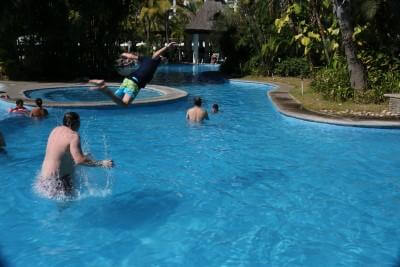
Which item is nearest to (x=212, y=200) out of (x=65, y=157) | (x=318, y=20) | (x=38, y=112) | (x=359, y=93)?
(x=65, y=157)

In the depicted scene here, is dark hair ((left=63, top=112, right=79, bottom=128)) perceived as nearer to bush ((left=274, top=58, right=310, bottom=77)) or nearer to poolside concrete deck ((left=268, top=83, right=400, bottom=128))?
poolside concrete deck ((left=268, top=83, right=400, bottom=128))

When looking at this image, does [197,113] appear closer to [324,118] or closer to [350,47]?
[324,118]

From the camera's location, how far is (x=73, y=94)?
2414 cm

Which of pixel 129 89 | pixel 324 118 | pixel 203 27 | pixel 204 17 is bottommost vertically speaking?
pixel 324 118

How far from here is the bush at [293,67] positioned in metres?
30.8

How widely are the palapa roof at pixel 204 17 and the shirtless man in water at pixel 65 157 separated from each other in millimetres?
49307

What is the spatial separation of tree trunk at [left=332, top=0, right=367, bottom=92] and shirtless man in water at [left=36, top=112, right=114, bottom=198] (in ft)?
43.4

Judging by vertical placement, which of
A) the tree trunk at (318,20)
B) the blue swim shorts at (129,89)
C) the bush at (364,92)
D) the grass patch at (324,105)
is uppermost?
the tree trunk at (318,20)

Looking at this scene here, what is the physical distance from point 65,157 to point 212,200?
116 inches


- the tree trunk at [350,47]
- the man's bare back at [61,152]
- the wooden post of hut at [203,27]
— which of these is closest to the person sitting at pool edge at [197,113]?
the tree trunk at [350,47]

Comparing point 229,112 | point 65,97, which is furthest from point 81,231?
point 65,97

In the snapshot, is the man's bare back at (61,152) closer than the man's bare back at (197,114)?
Yes

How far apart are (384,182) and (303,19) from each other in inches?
728

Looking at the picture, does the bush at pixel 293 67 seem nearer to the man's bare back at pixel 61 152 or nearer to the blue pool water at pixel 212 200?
the blue pool water at pixel 212 200
